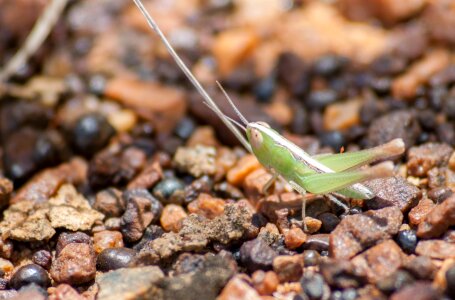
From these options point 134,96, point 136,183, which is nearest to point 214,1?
point 134,96

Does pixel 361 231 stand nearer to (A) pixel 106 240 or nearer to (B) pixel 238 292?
(B) pixel 238 292

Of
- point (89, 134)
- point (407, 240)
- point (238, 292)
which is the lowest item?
point (407, 240)

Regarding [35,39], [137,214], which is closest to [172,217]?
[137,214]

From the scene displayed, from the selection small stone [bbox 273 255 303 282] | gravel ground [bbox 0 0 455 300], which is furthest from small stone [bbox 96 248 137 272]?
small stone [bbox 273 255 303 282]

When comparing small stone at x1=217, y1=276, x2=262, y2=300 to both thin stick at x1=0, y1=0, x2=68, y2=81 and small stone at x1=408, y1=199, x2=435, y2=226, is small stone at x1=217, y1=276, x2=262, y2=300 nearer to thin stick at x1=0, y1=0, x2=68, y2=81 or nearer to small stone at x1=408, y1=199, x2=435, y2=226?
small stone at x1=408, y1=199, x2=435, y2=226

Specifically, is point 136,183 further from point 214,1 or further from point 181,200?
point 214,1

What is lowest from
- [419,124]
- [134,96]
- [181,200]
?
[419,124]
